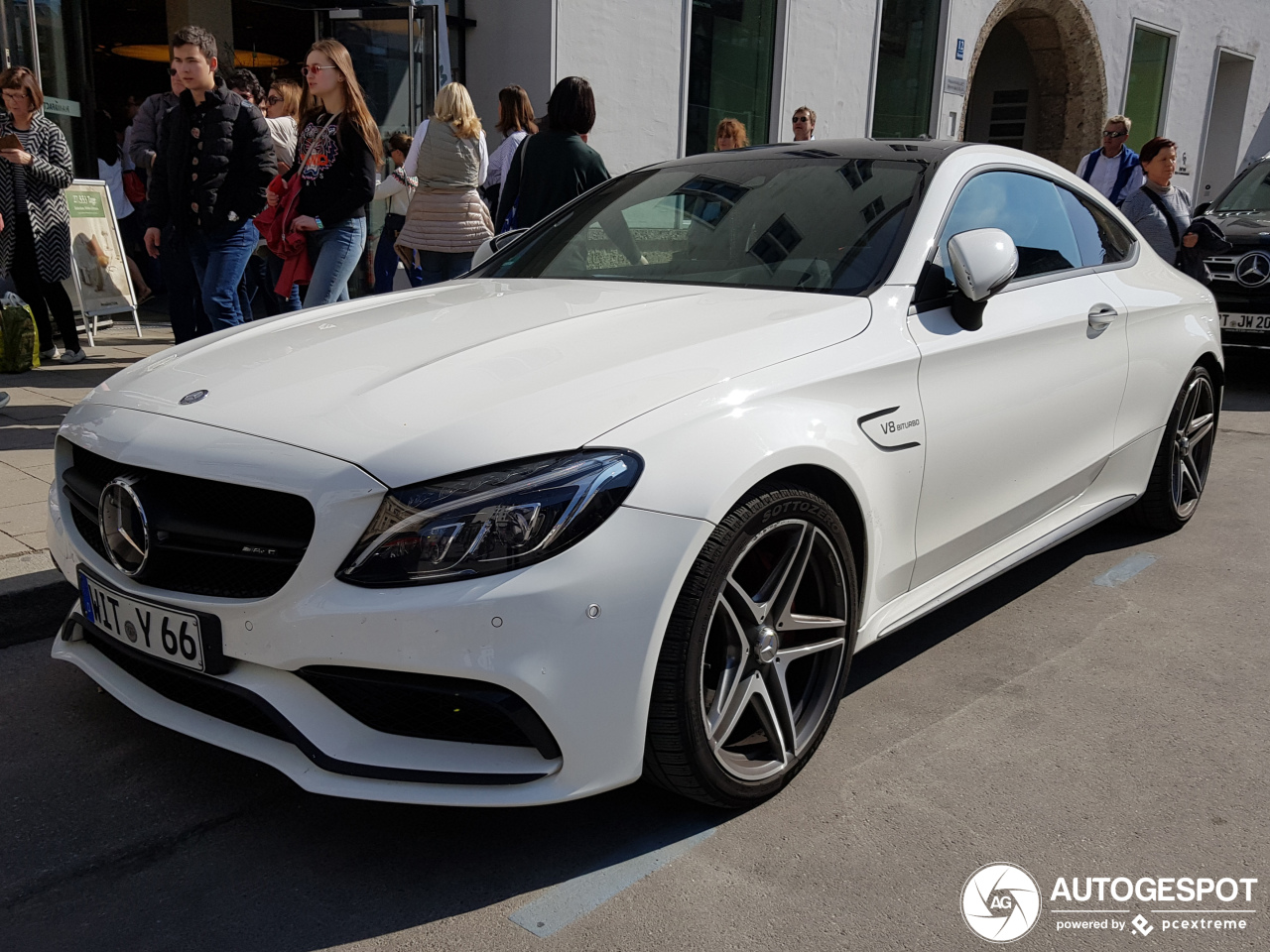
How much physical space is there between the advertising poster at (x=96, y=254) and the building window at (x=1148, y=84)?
15391 millimetres

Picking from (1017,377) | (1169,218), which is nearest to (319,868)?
(1017,377)

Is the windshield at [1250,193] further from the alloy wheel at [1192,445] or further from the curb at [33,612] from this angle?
the curb at [33,612]

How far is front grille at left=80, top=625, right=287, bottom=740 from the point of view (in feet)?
7.68

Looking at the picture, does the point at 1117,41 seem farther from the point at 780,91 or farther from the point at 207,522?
the point at 207,522

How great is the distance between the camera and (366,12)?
9.39 m

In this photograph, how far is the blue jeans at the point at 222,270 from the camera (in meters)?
5.98

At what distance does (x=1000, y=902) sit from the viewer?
91.7 inches

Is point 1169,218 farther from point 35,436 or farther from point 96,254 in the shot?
point 96,254

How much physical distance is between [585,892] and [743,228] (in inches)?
77.6

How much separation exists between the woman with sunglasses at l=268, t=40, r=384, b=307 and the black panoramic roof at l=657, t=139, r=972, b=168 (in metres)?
2.24

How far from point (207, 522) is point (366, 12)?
26.6 ft

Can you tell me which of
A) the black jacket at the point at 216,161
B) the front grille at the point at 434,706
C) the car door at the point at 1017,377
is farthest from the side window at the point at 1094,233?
the black jacket at the point at 216,161

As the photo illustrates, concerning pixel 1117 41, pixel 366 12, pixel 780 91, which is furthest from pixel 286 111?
pixel 1117 41

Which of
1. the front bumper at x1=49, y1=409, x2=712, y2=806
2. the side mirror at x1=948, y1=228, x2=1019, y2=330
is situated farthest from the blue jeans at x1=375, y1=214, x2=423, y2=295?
the front bumper at x1=49, y1=409, x2=712, y2=806
